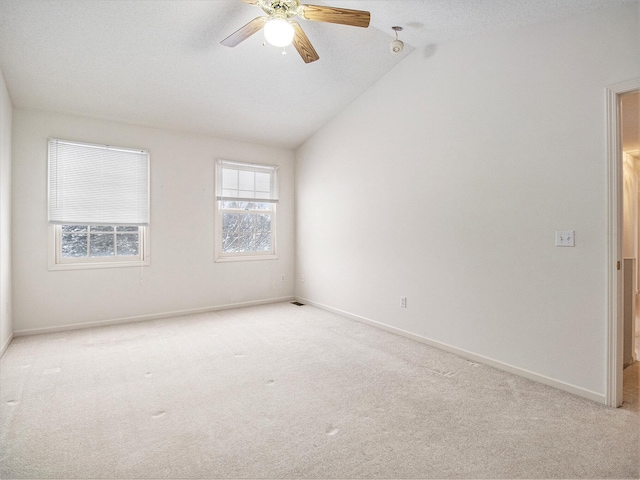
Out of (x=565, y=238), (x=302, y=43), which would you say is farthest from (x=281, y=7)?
(x=565, y=238)

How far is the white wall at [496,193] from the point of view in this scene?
2.50 meters

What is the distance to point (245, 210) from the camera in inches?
215

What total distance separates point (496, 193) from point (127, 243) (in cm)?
430

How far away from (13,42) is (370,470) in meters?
4.16

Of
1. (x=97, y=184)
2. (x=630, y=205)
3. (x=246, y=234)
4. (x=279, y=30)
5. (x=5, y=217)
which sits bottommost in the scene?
(x=246, y=234)

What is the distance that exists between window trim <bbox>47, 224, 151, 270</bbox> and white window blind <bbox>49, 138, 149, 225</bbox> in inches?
5.9

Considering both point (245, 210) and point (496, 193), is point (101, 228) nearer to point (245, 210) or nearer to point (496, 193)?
point (245, 210)

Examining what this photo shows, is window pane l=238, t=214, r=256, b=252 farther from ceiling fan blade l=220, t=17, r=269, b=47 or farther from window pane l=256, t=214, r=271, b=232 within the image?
ceiling fan blade l=220, t=17, r=269, b=47

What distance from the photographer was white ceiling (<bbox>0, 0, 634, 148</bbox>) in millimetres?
2785

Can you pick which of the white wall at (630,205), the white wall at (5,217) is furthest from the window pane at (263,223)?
the white wall at (630,205)

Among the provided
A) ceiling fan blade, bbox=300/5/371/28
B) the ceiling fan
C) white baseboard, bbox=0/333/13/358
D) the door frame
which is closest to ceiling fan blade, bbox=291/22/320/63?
the ceiling fan

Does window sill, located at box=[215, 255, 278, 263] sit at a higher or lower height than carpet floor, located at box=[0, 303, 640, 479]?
higher

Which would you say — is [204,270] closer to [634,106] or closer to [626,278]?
[626,278]

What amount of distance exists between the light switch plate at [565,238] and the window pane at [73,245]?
4.95 m
